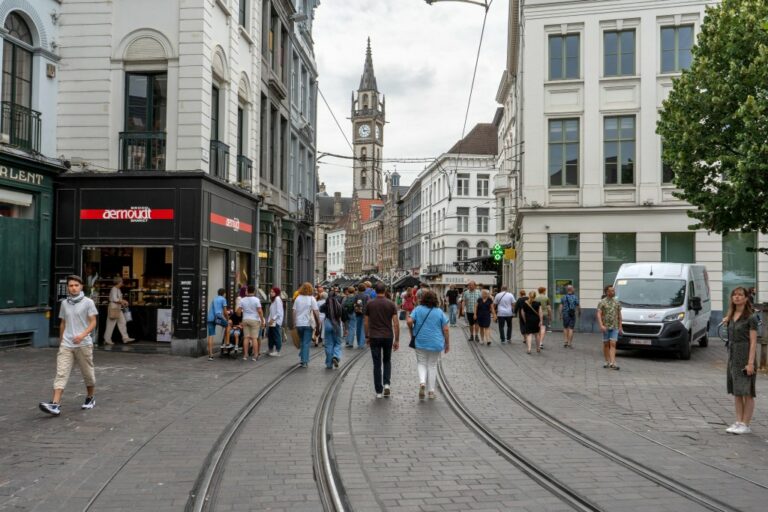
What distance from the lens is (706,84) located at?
1927 centimetres

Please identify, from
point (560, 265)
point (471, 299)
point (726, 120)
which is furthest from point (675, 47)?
point (471, 299)

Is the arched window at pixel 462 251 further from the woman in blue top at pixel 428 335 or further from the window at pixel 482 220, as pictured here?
the woman in blue top at pixel 428 335

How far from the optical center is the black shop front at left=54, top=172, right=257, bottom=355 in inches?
706

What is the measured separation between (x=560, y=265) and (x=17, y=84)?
1996cm

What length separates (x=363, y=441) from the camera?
8.30m

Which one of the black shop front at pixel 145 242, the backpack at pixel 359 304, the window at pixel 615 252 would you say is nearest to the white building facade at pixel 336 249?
the window at pixel 615 252

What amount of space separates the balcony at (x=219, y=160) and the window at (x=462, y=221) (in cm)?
5788

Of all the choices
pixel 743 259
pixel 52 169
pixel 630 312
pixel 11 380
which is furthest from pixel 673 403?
pixel 743 259

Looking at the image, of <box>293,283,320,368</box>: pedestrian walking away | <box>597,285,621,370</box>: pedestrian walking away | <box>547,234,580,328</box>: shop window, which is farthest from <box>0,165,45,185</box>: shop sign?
<box>547,234,580,328</box>: shop window

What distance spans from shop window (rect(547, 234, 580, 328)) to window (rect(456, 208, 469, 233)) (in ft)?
156

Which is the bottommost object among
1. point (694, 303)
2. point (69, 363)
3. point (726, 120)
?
point (69, 363)

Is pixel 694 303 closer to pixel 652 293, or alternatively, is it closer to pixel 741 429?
pixel 652 293

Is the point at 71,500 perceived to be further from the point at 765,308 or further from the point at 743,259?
the point at 743,259

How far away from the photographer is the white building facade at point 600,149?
95.6 ft
